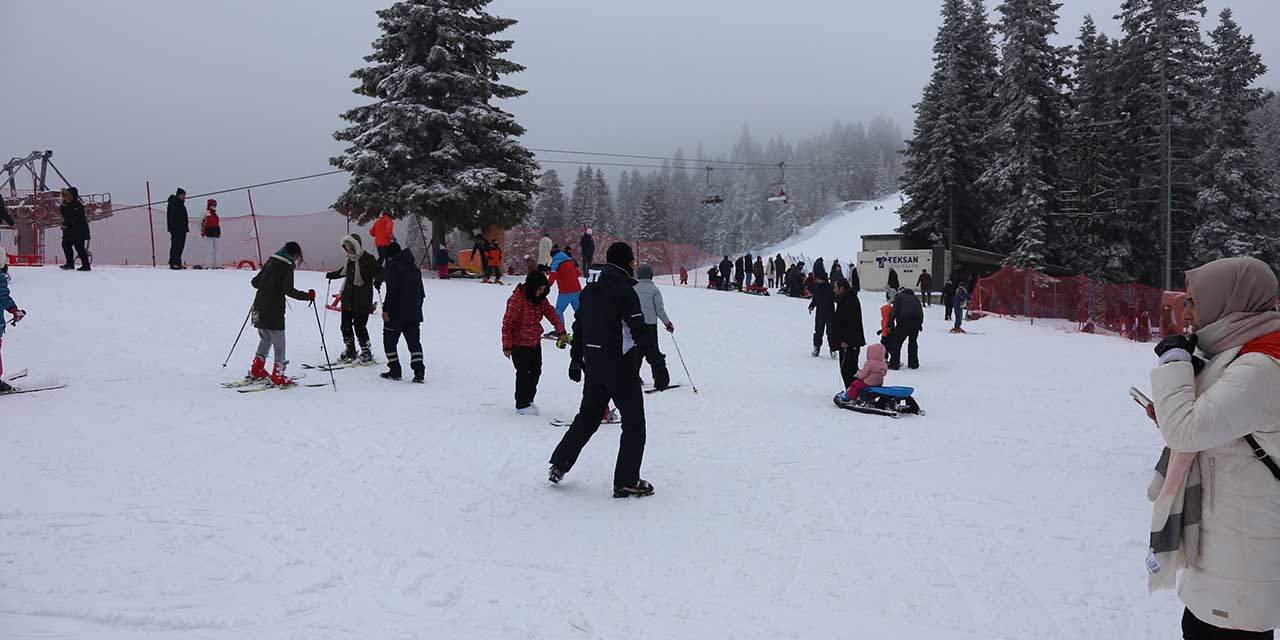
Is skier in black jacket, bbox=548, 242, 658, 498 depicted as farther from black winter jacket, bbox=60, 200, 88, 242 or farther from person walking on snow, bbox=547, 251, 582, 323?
black winter jacket, bbox=60, 200, 88, 242

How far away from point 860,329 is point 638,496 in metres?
7.09

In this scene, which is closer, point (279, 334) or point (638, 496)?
point (638, 496)

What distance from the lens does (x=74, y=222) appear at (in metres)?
17.5

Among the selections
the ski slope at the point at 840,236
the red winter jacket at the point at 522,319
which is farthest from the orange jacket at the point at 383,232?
the ski slope at the point at 840,236

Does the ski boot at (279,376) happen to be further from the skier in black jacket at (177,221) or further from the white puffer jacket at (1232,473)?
the skier in black jacket at (177,221)

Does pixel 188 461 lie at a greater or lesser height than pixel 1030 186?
lesser

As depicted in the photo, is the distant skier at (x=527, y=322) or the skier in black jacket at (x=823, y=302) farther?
the skier in black jacket at (x=823, y=302)

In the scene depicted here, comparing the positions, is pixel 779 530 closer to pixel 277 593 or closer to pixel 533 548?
pixel 533 548

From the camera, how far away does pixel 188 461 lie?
6.59 meters

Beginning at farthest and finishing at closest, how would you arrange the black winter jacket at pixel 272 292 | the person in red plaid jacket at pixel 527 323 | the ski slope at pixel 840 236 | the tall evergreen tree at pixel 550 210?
the tall evergreen tree at pixel 550 210
the ski slope at pixel 840 236
the black winter jacket at pixel 272 292
the person in red plaid jacket at pixel 527 323

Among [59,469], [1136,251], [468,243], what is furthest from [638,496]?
[1136,251]

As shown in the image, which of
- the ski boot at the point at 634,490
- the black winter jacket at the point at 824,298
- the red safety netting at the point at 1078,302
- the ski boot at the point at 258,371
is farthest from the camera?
the red safety netting at the point at 1078,302

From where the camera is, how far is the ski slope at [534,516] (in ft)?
13.3

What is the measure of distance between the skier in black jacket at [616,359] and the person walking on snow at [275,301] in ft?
16.5
